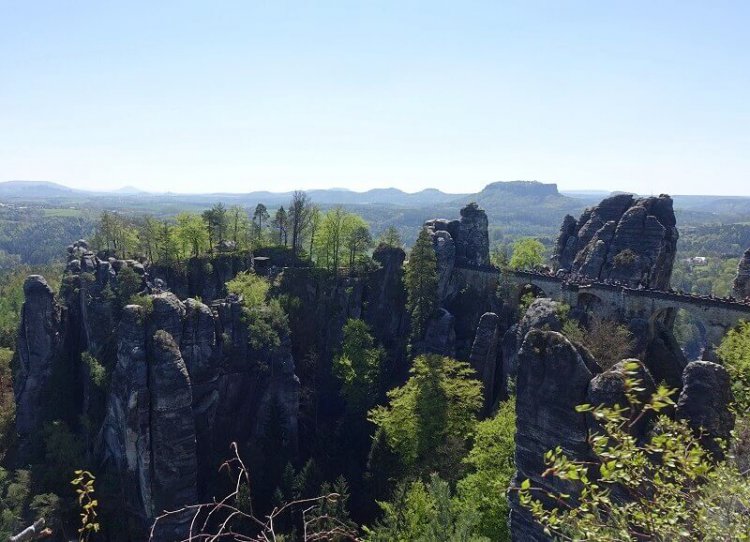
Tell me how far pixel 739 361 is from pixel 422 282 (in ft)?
120

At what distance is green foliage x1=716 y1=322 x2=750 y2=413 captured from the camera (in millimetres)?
29369

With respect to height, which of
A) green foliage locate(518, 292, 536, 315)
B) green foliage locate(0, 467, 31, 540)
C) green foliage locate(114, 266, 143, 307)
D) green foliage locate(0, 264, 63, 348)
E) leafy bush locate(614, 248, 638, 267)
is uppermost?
leafy bush locate(614, 248, 638, 267)

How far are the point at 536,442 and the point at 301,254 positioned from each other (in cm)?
6153

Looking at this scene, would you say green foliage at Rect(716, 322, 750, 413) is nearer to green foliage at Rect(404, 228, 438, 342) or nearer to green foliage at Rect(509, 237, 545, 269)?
green foliage at Rect(404, 228, 438, 342)

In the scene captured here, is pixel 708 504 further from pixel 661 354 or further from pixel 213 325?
pixel 213 325

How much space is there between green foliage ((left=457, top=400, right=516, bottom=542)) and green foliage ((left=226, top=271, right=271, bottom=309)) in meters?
32.3

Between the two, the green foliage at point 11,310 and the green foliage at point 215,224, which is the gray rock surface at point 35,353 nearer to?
the green foliage at point 11,310

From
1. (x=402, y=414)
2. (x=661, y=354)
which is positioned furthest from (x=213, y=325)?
(x=661, y=354)

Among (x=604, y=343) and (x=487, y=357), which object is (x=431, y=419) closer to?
(x=487, y=357)

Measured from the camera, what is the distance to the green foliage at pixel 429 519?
90.4 ft

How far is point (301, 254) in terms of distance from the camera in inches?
3297

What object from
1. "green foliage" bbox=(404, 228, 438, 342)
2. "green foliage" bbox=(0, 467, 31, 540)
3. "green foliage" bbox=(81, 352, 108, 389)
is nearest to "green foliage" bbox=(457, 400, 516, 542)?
"green foliage" bbox=(404, 228, 438, 342)

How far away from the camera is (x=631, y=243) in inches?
2438

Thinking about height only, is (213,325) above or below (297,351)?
above
